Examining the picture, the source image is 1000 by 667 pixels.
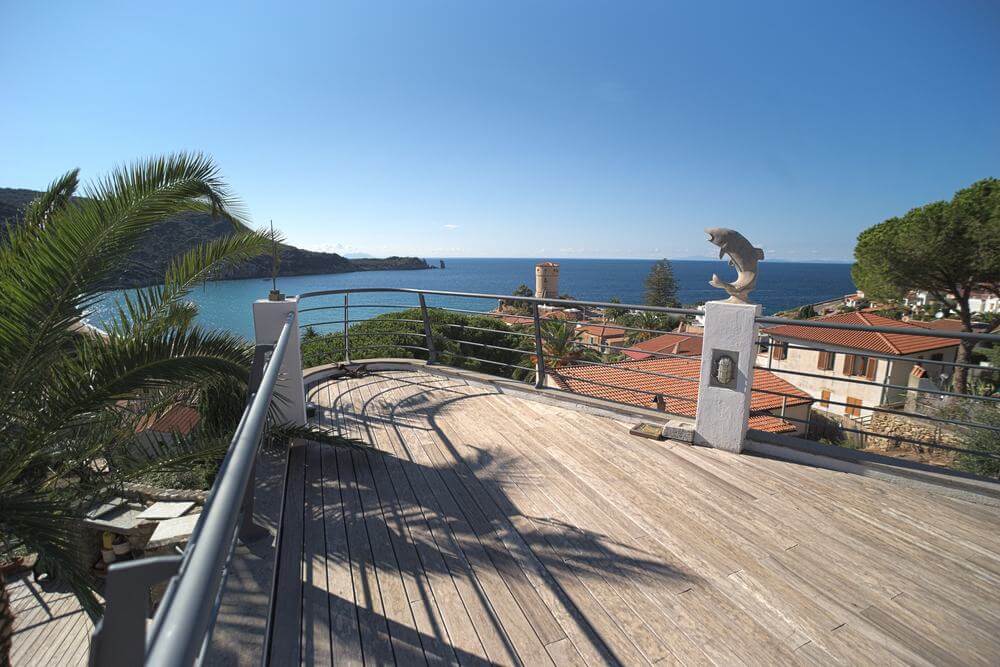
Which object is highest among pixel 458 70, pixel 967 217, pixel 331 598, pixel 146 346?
pixel 458 70

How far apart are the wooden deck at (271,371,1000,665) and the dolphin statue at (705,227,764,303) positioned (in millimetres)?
1316

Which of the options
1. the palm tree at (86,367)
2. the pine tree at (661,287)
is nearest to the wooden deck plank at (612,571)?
the palm tree at (86,367)

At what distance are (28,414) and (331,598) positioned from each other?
2373mm

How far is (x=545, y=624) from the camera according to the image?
195 centimetres

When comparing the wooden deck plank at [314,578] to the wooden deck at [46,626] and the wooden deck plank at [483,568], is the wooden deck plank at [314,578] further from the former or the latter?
the wooden deck at [46,626]

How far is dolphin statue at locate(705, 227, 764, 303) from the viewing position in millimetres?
3631

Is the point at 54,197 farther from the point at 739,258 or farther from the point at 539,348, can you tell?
the point at 739,258

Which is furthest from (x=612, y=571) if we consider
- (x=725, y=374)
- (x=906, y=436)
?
(x=906, y=436)

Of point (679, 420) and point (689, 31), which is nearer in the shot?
point (679, 420)

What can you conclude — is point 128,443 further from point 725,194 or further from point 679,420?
point 725,194

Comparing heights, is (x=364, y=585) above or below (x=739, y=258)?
below

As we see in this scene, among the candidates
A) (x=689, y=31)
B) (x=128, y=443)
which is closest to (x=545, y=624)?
(x=128, y=443)

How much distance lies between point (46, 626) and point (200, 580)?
27.0 feet

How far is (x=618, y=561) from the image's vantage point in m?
2.34
